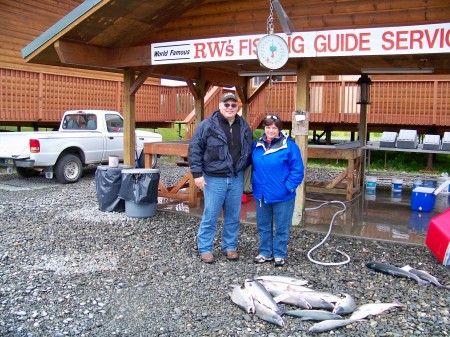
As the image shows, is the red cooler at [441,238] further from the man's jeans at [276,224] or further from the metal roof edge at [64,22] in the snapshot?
the metal roof edge at [64,22]

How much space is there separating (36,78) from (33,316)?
1129cm

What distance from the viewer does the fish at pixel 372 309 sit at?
417 centimetres

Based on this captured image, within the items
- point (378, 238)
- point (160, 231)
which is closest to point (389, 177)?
point (378, 238)

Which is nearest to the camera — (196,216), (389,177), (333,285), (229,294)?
(229,294)

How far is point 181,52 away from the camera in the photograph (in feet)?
23.0

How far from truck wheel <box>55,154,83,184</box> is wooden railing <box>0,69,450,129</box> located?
2.74 metres

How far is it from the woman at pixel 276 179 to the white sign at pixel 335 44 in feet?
4.31

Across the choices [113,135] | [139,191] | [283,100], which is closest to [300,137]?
[139,191]

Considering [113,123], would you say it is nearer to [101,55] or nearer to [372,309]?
[101,55]

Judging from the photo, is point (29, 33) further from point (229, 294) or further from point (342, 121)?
point (229, 294)

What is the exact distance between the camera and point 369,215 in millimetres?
8023

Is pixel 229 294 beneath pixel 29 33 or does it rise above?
beneath

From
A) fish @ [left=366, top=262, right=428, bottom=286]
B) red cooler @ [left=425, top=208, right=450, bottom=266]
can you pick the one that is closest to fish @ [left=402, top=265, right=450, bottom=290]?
fish @ [left=366, top=262, right=428, bottom=286]

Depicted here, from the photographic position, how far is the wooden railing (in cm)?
1367
